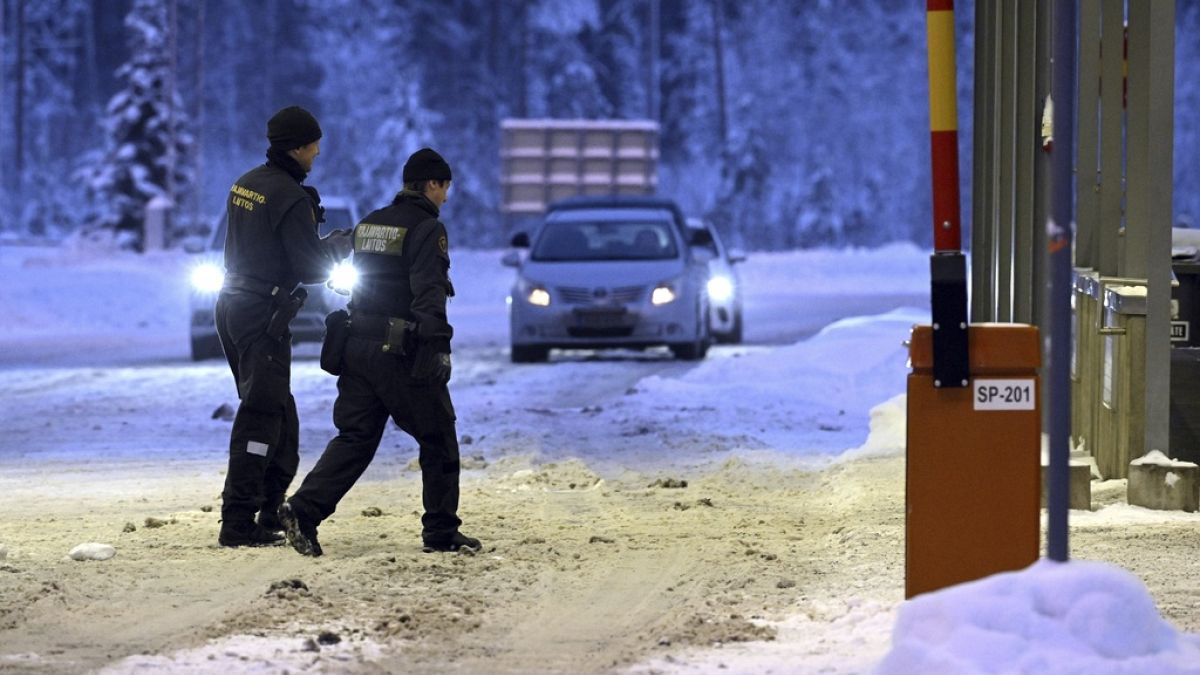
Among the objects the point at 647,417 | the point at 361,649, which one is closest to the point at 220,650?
the point at 361,649

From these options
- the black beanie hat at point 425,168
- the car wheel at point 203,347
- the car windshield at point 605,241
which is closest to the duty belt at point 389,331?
the black beanie hat at point 425,168

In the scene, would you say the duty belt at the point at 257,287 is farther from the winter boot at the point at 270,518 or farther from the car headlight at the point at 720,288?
the car headlight at the point at 720,288

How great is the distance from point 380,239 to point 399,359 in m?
0.51

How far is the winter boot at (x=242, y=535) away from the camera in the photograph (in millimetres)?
9164

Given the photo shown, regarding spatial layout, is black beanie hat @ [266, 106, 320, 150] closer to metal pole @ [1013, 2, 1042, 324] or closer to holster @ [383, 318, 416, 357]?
holster @ [383, 318, 416, 357]

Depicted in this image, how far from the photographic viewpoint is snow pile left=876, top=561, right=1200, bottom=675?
18.6 feet

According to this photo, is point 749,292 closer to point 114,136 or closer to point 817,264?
point 817,264

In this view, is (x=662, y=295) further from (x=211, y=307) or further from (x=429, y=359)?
(x=429, y=359)

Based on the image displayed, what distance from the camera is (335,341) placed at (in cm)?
894

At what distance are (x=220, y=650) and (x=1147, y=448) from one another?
17.4 feet

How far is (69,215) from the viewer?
273 ft

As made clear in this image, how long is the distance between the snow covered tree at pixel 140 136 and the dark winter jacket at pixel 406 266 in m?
43.4

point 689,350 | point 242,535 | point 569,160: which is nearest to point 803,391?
point 689,350

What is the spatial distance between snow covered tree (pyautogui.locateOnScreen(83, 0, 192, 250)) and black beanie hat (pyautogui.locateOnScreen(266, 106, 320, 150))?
43.0m
